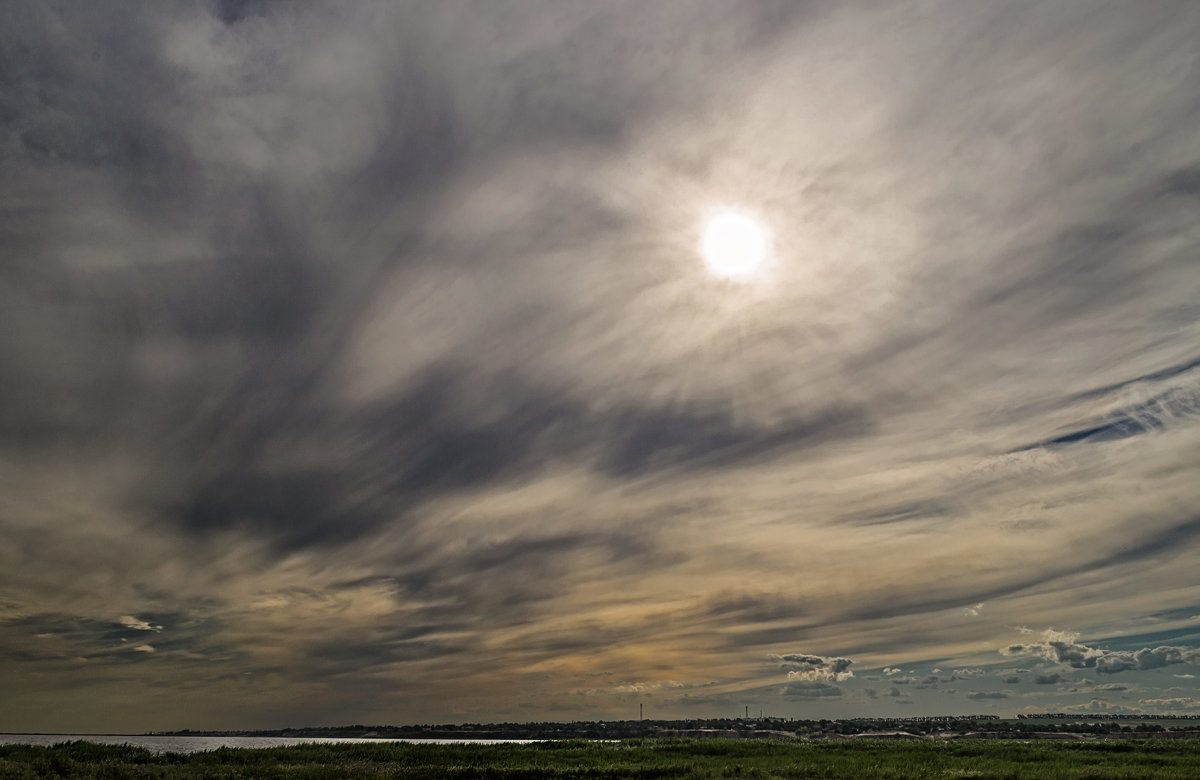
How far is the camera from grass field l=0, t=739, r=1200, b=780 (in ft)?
176

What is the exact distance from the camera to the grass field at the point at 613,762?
53.6 m

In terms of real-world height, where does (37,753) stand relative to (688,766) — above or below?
above

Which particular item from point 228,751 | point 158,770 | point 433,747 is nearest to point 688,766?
point 433,747

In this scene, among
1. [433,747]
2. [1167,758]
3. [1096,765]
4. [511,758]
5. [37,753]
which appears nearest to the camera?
[37,753]

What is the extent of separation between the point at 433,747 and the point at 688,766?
3404 cm

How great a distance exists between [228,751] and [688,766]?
164 feet

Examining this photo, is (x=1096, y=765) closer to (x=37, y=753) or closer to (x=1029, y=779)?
(x=1029, y=779)

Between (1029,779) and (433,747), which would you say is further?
(433,747)

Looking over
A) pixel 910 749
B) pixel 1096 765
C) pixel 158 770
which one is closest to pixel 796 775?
pixel 1096 765

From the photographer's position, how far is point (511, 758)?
72.2 meters

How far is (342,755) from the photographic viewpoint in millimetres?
70312

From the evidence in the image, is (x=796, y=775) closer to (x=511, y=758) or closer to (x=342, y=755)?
(x=511, y=758)

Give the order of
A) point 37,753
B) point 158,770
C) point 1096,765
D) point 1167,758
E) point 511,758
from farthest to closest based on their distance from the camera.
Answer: point 511,758 → point 1167,758 → point 1096,765 → point 37,753 → point 158,770

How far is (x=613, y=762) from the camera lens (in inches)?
2613
